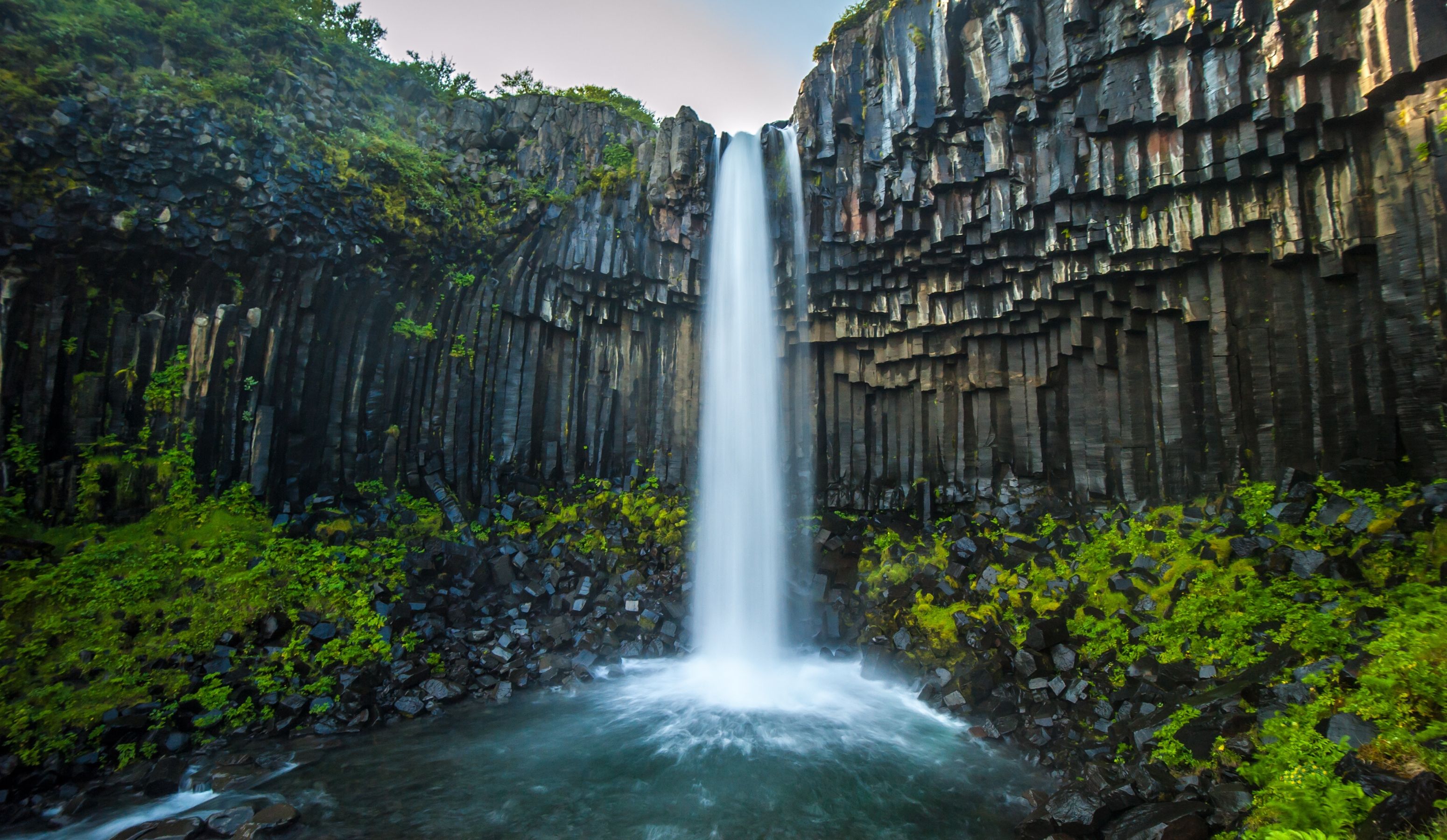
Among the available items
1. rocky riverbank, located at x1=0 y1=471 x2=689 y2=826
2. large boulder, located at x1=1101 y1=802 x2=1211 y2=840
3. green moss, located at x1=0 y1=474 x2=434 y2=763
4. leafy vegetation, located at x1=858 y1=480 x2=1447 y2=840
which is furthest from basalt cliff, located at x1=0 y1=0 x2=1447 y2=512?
large boulder, located at x1=1101 y1=802 x2=1211 y2=840

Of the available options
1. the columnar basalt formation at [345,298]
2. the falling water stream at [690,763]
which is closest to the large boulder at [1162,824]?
the falling water stream at [690,763]

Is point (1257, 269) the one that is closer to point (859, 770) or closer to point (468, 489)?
point (859, 770)

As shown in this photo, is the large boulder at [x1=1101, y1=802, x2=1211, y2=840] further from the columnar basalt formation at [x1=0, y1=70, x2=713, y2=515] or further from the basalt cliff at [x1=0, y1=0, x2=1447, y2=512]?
the columnar basalt formation at [x1=0, y1=70, x2=713, y2=515]

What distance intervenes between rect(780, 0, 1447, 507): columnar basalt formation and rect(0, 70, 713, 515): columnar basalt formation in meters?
4.25

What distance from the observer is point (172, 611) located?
31.6 feet

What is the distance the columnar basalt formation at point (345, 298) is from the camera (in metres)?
10.9

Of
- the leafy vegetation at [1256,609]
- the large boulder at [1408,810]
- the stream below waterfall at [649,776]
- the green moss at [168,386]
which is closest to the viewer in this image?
the large boulder at [1408,810]

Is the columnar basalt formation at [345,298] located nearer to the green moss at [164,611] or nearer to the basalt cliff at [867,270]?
the basalt cliff at [867,270]

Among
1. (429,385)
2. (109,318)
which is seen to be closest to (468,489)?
(429,385)

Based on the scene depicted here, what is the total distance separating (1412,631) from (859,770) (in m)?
5.73

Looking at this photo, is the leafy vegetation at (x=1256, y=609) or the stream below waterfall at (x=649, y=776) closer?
the leafy vegetation at (x=1256, y=609)

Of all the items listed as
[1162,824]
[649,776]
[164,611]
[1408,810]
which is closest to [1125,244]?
[1162,824]

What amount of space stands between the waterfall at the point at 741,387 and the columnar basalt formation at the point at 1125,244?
1.13 meters

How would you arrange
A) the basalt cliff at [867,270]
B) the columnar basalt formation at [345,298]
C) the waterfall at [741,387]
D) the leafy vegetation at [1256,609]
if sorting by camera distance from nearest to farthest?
the leafy vegetation at [1256,609] < the basalt cliff at [867,270] < the columnar basalt formation at [345,298] < the waterfall at [741,387]
